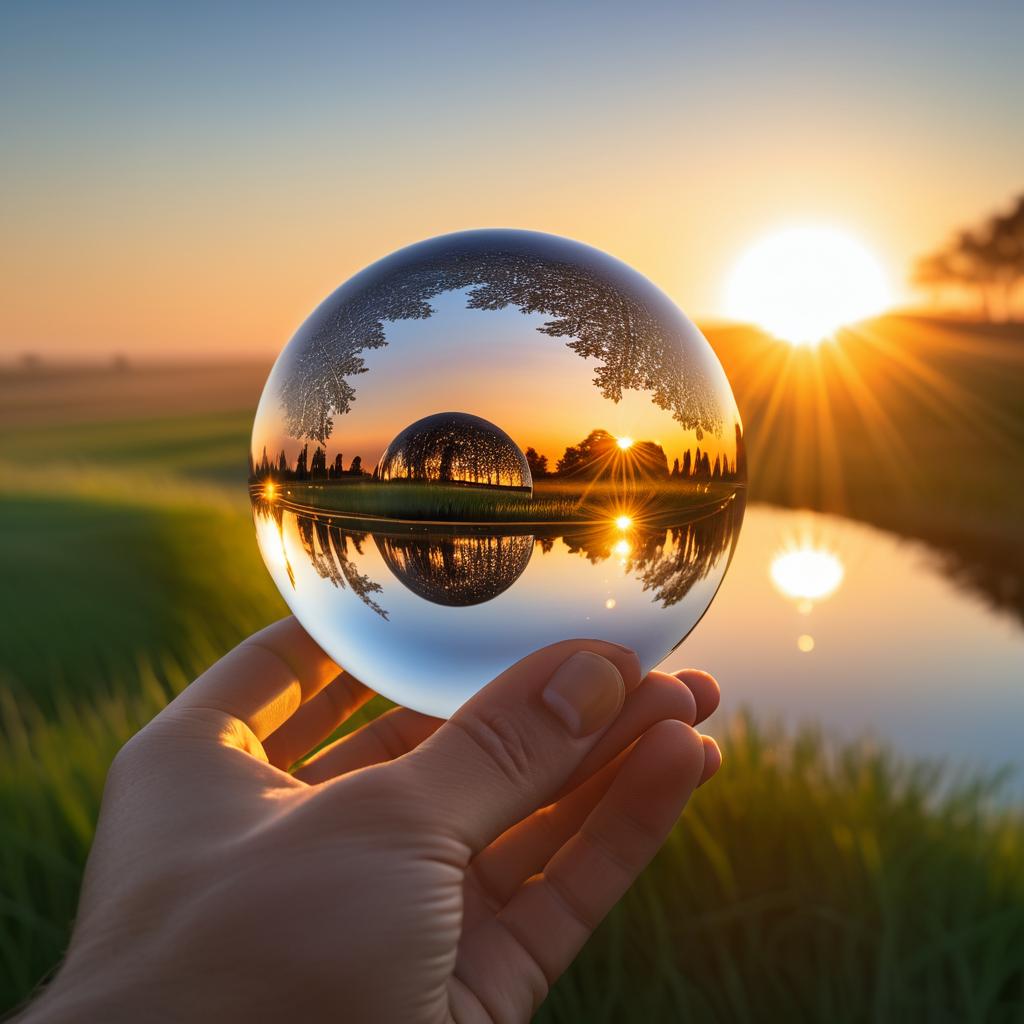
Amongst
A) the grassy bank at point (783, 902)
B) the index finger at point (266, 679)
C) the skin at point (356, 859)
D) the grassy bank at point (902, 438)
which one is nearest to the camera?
the skin at point (356, 859)

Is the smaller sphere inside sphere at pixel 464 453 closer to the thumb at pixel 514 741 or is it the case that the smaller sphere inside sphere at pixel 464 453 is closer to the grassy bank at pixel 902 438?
the thumb at pixel 514 741

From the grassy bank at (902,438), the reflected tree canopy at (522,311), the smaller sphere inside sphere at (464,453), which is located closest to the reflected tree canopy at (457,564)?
the smaller sphere inside sphere at (464,453)

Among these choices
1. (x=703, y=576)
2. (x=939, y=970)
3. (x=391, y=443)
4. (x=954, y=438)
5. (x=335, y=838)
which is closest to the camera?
(x=335, y=838)

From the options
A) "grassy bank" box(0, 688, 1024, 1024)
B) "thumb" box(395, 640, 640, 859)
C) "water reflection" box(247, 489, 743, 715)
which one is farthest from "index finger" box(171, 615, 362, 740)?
"grassy bank" box(0, 688, 1024, 1024)

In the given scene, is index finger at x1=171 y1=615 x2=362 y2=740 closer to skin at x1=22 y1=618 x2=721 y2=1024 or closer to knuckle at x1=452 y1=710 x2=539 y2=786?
skin at x1=22 y1=618 x2=721 y2=1024

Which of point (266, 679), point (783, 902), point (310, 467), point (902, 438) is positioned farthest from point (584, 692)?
point (902, 438)

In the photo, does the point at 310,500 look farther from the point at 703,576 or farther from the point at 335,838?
the point at 703,576

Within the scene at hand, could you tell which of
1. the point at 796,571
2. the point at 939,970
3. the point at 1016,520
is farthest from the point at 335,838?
the point at 1016,520
